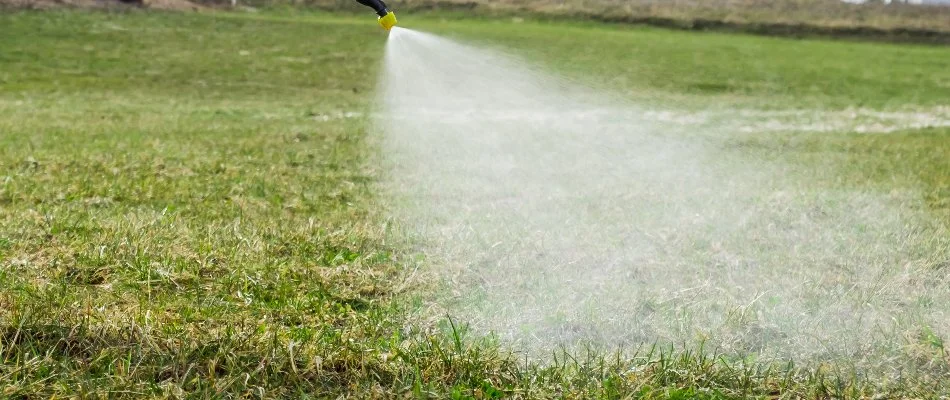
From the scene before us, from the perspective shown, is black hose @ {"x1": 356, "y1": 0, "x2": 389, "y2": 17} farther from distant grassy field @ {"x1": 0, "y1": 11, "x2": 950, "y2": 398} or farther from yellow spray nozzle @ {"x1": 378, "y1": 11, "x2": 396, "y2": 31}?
distant grassy field @ {"x1": 0, "y1": 11, "x2": 950, "y2": 398}

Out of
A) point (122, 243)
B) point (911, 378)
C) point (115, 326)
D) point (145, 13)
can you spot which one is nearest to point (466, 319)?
point (115, 326)

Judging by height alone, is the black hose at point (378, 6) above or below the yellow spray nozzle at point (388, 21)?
above

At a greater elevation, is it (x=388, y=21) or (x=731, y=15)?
(x=388, y=21)

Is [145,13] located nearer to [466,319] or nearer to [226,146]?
[226,146]

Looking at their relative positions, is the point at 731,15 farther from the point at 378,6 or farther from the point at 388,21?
the point at 378,6

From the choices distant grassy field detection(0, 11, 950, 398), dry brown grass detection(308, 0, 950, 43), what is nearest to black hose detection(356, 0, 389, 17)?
distant grassy field detection(0, 11, 950, 398)

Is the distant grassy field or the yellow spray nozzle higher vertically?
the yellow spray nozzle

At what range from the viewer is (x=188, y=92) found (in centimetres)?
3259

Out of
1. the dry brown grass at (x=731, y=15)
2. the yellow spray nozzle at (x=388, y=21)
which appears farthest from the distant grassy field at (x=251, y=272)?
the dry brown grass at (x=731, y=15)

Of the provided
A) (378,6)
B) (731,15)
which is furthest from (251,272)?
(731,15)

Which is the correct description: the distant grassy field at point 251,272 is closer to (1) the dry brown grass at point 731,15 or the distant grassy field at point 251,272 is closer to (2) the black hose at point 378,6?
(2) the black hose at point 378,6

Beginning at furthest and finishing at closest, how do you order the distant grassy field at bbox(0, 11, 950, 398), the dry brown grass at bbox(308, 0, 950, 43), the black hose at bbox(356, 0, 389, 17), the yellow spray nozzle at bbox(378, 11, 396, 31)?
the dry brown grass at bbox(308, 0, 950, 43)
the yellow spray nozzle at bbox(378, 11, 396, 31)
the black hose at bbox(356, 0, 389, 17)
the distant grassy field at bbox(0, 11, 950, 398)

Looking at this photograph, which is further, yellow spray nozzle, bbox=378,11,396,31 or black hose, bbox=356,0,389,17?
yellow spray nozzle, bbox=378,11,396,31

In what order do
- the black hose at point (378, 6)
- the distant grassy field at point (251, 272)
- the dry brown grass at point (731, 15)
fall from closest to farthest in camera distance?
the distant grassy field at point (251, 272)
the black hose at point (378, 6)
the dry brown grass at point (731, 15)
